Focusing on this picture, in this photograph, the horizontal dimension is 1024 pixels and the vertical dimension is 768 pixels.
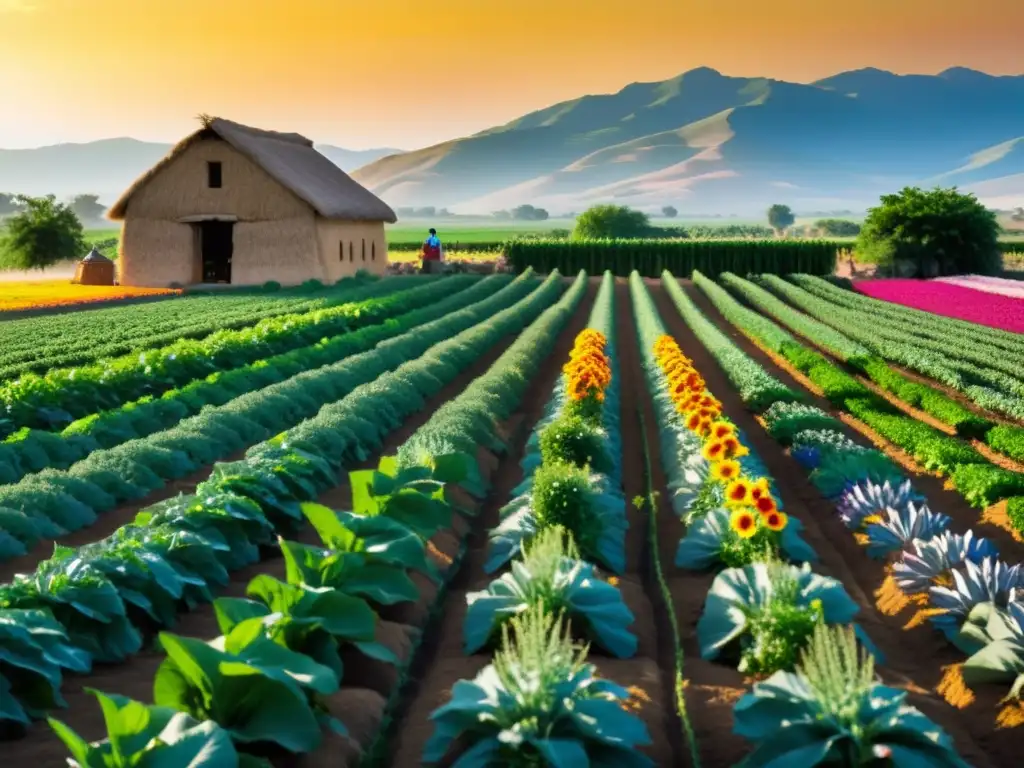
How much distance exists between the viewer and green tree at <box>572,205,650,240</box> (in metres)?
91.5

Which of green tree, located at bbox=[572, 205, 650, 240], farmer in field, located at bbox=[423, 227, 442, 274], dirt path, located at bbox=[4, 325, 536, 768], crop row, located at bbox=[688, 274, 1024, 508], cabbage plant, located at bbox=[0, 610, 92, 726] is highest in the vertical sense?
green tree, located at bbox=[572, 205, 650, 240]

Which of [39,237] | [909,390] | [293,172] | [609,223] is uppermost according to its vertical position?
[293,172]

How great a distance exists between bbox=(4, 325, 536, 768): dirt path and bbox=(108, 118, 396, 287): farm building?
1186 inches

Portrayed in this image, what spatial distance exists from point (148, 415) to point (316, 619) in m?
8.66

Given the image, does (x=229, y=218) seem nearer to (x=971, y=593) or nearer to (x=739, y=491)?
(x=739, y=491)

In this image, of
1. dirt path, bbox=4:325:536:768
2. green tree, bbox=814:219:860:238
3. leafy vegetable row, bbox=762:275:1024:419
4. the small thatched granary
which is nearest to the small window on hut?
A: the small thatched granary

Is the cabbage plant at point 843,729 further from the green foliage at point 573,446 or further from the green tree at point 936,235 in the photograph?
the green tree at point 936,235

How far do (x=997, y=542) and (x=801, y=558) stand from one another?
6.14 feet

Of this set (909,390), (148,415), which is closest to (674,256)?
(909,390)

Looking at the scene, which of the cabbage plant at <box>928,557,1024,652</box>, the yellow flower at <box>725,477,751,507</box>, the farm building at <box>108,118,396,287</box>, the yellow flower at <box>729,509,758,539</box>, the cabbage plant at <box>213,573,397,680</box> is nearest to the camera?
the cabbage plant at <box>213,573,397,680</box>

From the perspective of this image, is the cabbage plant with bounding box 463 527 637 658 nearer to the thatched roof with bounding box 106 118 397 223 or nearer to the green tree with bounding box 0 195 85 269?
the thatched roof with bounding box 106 118 397 223

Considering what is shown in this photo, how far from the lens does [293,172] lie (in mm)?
39562

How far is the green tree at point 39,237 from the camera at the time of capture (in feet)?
164

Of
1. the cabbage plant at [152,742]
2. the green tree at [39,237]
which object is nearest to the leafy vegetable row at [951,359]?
the cabbage plant at [152,742]
